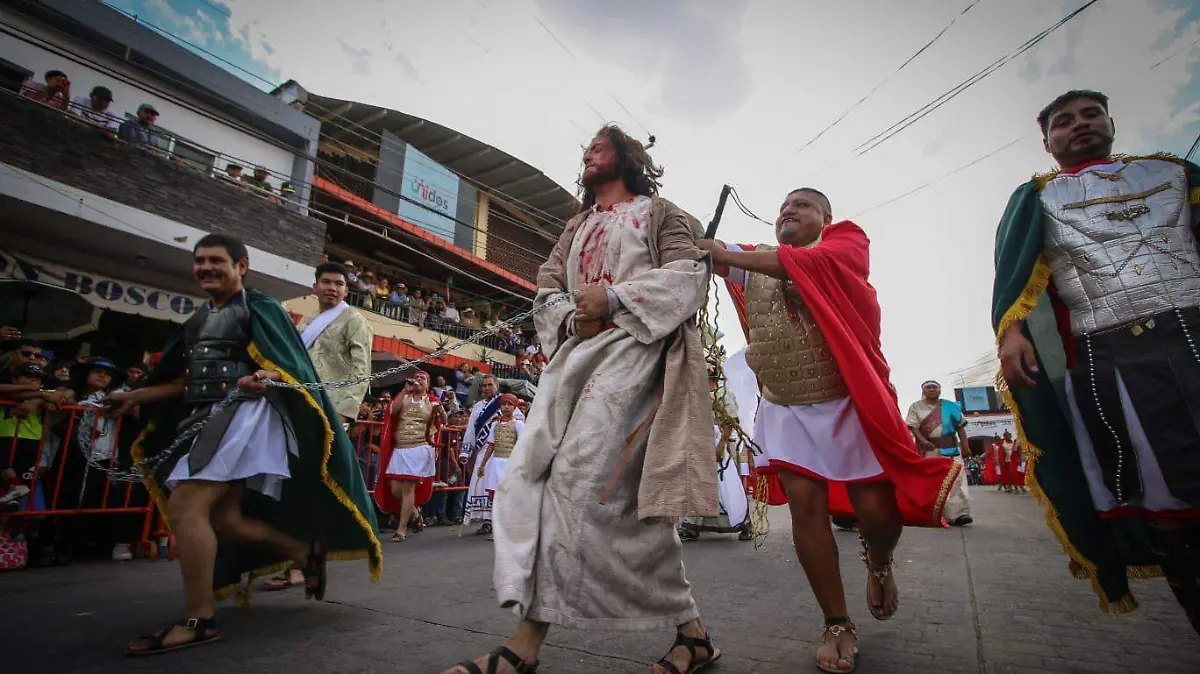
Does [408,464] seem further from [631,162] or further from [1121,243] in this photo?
[1121,243]

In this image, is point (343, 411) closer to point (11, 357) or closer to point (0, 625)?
point (0, 625)

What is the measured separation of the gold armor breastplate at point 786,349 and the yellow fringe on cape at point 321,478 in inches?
82.6

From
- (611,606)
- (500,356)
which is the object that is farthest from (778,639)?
(500,356)

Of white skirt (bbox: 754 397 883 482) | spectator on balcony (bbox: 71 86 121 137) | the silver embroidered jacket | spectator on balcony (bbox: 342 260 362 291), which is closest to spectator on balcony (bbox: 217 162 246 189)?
spectator on balcony (bbox: 71 86 121 137)

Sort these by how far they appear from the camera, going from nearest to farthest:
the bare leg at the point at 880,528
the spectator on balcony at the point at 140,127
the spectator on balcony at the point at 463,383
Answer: the bare leg at the point at 880,528
the spectator on balcony at the point at 140,127
the spectator on balcony at the point at 463,383

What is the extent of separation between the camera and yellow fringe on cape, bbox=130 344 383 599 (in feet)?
9.50

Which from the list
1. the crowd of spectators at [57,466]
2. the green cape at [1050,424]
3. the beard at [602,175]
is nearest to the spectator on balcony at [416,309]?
the crowd of spectators at [57,466]

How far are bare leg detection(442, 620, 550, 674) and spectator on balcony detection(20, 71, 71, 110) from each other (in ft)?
42.3

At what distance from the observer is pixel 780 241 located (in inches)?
121

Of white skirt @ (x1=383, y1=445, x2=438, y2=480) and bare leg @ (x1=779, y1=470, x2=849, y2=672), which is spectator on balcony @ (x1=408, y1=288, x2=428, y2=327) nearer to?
white skirt @ (x1=383, y1=445, x2=438, y2=480)

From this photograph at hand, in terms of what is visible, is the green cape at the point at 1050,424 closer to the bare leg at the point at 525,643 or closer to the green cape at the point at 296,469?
the bare leg at the point at 525,643

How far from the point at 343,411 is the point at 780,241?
304 centimetres

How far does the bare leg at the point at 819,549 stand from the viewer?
2166 millimetres

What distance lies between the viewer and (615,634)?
2.47 meters
